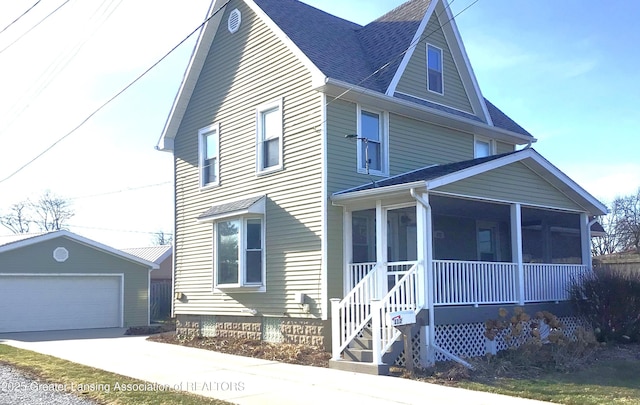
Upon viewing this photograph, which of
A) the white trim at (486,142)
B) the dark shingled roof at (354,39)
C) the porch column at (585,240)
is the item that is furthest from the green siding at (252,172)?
the porch column at (585,240)

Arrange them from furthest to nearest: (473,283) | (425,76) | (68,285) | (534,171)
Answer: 1. (68,285)
2. (425,76)
3. (534,171)
4. (473,283)

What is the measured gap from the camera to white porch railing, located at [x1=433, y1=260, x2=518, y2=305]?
1293cm

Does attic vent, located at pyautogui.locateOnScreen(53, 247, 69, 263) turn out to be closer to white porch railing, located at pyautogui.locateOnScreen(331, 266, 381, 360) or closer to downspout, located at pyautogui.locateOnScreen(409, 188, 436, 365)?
white porch railing, located at pyautogui.locateOnScreen(331, 266, 381, 360)

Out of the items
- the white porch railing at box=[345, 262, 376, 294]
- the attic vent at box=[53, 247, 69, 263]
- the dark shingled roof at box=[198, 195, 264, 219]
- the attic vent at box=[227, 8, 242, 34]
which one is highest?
the attic vent at box=[227, 8, 242, 34]

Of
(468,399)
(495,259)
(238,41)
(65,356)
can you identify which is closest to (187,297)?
(65,356)

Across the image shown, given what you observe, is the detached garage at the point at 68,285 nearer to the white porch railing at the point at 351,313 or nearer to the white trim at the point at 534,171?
the white trim at the point at 534,171

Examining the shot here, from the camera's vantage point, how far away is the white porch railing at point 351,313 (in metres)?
12.2

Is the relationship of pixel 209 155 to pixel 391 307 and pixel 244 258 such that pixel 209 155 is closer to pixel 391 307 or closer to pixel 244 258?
pixel 244 258

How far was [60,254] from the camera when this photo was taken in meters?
25.6

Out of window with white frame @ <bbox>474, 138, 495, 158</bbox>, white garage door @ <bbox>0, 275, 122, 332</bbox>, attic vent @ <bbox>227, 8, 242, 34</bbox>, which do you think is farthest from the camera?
white garage door @ <bbox>0, 275, 122, 332</bbox>

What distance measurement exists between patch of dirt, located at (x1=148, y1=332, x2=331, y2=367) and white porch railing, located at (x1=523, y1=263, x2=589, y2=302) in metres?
4.88

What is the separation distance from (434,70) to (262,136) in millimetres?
4845

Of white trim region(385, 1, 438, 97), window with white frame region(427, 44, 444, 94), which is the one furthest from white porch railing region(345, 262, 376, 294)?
window with white frame region(427, 44, 444, 94)

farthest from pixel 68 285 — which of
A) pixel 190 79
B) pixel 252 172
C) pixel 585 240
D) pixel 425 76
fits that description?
pixel 585 240
